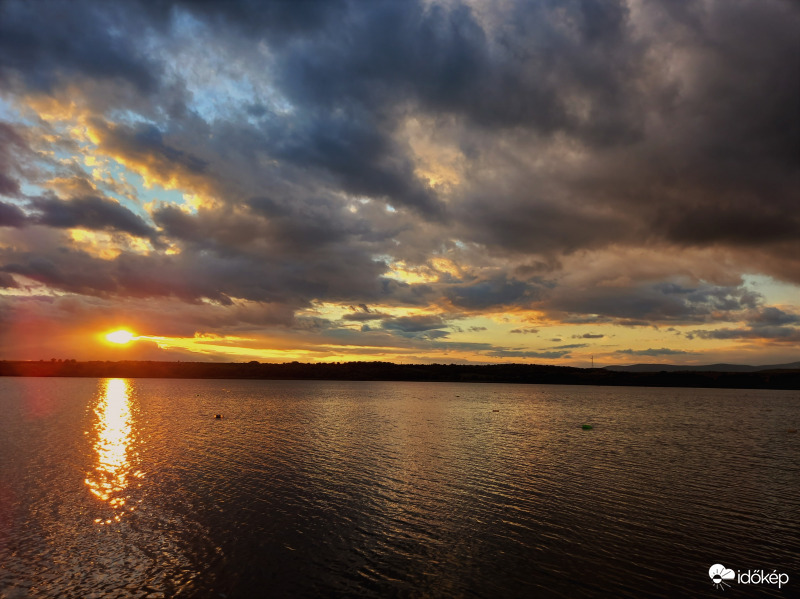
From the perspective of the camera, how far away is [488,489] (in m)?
39.1

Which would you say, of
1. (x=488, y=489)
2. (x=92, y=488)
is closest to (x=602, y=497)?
(x=488, y=489)

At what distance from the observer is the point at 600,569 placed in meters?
23.6

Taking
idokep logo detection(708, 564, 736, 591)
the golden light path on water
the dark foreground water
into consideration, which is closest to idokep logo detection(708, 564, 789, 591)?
idokep logo detection(708, 564, 736, 591)

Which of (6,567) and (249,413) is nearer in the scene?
(6,567)

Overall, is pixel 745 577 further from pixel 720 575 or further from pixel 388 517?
pixel 388 517

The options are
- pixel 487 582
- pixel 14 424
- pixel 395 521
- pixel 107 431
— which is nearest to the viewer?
pixel 487 582

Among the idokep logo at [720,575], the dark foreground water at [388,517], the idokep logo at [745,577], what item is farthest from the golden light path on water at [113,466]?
the idokep logo at [745,577]

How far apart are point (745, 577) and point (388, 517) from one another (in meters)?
19.9

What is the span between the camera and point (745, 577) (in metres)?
23.2

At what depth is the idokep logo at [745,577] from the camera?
2270 cm

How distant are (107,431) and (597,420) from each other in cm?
9285

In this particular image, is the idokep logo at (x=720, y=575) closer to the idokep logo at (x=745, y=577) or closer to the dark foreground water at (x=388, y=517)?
the idokep logo at (x=745, y=577)

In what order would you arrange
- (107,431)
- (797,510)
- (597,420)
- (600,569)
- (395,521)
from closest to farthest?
(600,569) → (395,521) → (797,510) → (107,431) → (597,420)

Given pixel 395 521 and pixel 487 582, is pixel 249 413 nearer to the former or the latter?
pixel 395 521
